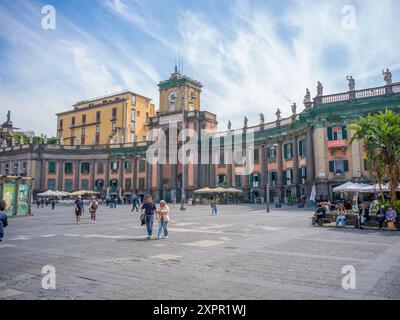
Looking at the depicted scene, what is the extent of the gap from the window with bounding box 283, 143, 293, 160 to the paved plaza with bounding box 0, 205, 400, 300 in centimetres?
3428

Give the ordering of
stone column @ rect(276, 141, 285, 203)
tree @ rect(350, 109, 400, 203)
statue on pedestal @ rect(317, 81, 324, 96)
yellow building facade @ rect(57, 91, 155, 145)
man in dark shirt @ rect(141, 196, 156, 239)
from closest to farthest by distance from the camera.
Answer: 1. man in dark shirt @ rect(141, 196, 156, 239)
2. tree @ rect(350, 109, 400, 203)
3. statue on pedestal @ rect(317, 81, 324, 96)
4. stone column @ rect(276, 141, 285, 203)
5. yellow building facade @ rect(57, 91, 155, 145)

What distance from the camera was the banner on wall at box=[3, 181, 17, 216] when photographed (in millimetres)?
22234

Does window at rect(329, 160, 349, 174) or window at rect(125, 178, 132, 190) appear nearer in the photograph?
window at rect(329, 160, 349, 174)

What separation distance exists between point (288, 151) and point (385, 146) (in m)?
28.3

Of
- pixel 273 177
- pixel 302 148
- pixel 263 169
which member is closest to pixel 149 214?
pixel 302 148

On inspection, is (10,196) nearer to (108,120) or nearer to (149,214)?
(149,214)

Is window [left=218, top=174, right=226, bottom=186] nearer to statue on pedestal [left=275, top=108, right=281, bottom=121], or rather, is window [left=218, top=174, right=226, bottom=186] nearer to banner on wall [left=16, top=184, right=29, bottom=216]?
statue on pedestal [left=275, top=108, right=281, bottom=121]

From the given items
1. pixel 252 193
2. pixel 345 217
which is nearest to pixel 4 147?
pixel 252 193

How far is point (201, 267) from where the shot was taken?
7238 millimetres

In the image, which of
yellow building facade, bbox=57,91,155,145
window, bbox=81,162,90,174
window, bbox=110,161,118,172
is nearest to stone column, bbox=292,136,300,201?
window, bbox=110,161,118,172

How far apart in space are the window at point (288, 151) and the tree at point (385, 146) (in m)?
26.5

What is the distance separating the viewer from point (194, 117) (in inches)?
2253

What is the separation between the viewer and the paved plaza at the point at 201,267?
5.40 meters
